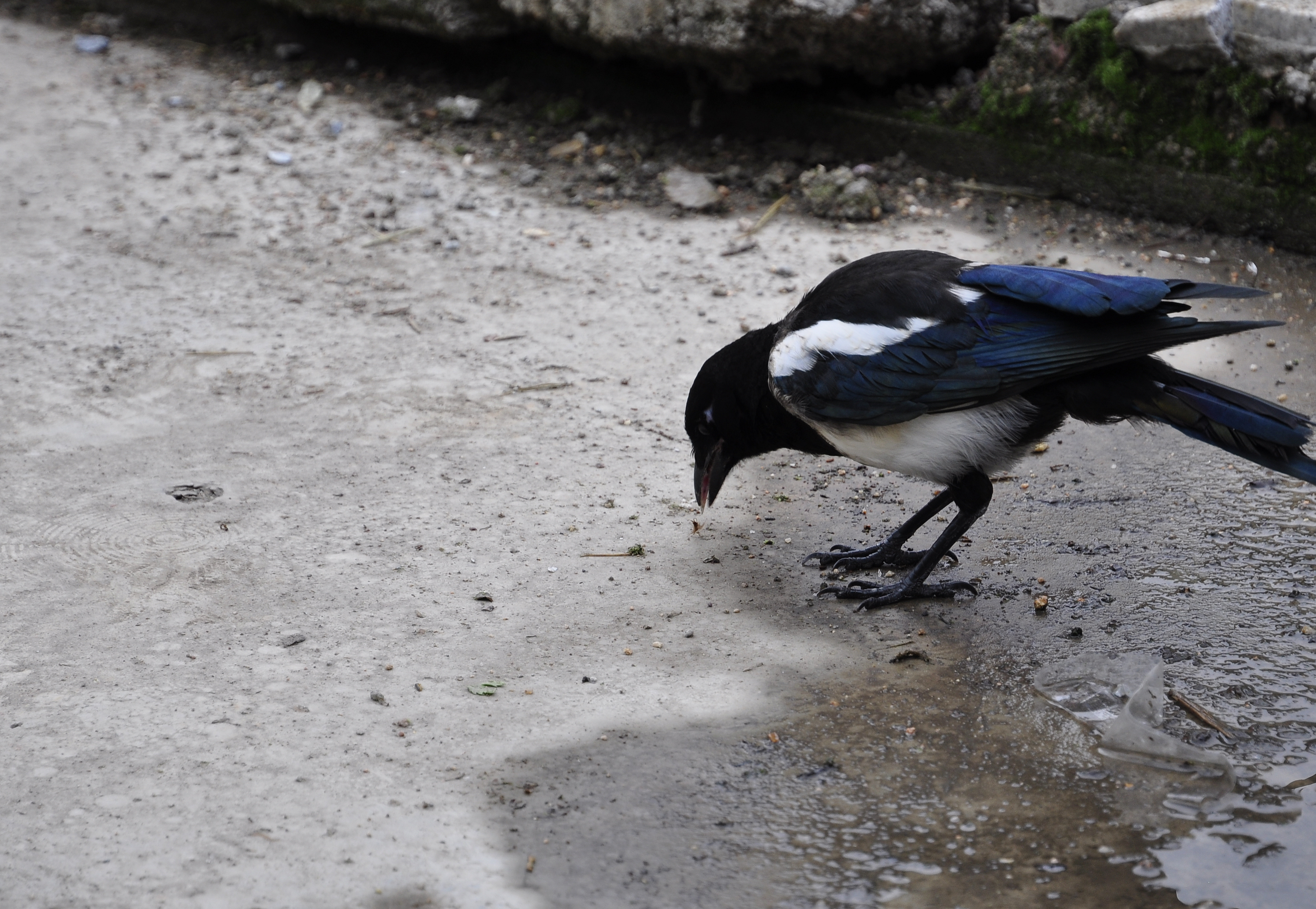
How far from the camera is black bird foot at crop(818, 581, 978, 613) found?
3641mm

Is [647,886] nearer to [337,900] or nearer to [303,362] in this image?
[337,900]

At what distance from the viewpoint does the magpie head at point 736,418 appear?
381 centimetres

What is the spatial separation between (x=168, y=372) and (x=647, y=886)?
10.9 feet

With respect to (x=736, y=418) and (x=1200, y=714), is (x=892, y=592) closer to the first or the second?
(x=736, y=418)

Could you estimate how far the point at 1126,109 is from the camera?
5.81 meters

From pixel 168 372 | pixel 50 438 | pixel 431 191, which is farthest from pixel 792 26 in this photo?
pixel 50 438

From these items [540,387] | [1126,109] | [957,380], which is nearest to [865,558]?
[957,380]

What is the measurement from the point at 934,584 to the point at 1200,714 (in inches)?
35.2

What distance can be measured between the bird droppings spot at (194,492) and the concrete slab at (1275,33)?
4.79 metres

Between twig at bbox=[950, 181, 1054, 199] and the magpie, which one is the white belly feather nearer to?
the magpie

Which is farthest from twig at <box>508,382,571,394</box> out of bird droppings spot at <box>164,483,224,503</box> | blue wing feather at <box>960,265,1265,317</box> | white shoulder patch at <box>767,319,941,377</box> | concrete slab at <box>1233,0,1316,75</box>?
concrete slab at <box>1233,0,1316,75</box>

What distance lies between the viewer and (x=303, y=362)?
197 inches

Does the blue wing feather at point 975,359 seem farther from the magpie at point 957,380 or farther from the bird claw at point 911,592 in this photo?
the bird claw at point 911,592

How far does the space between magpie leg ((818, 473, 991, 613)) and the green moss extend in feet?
9.54
